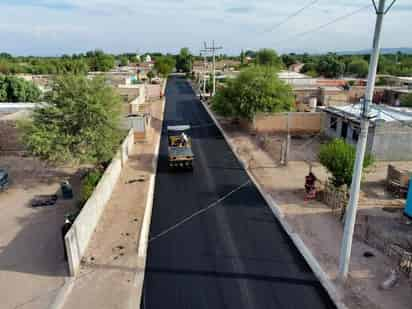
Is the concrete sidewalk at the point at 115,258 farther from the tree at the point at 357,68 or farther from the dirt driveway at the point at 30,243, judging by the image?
the tree at the point at 357,68

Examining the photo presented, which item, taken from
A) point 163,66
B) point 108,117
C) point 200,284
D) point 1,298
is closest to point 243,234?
point 200,284

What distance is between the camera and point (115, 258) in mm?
12430

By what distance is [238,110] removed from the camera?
31672 millimetres

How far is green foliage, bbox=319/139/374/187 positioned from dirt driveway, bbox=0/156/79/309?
42.4ft

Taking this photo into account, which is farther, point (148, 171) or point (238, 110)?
point (238, 110)

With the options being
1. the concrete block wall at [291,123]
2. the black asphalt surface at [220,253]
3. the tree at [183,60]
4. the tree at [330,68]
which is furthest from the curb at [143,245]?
the tree at [183,60]

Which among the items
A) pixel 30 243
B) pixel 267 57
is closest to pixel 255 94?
A: pixel 30 243

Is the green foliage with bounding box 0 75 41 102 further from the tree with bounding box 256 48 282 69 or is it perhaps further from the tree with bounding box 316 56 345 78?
the tree with bounding box 256 48 282 69

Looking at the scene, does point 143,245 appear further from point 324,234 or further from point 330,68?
point 330,68

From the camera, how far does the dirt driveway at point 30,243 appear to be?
10.8 metres

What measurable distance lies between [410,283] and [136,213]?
11307mm

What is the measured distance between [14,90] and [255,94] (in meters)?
34.6

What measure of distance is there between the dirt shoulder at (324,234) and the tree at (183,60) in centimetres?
11204

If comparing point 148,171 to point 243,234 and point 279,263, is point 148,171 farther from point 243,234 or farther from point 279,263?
point 279,263
